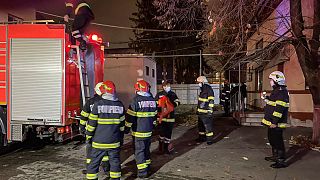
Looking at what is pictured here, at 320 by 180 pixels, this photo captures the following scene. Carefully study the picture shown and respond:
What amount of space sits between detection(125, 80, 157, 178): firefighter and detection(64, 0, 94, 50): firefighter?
7.24 ft

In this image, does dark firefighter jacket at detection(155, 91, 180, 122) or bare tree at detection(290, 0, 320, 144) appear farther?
bare tree at detection(290, 0, 320, 144)

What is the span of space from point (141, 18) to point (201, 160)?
104 feet

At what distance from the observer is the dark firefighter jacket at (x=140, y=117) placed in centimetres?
620

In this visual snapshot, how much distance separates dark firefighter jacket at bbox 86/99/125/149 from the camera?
17.1 feet

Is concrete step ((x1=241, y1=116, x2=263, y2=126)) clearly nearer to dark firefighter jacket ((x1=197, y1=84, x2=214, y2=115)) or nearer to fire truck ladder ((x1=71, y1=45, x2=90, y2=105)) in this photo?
dark firefighter jacket ((x1=197, y1=84, x2=214, y2=115))

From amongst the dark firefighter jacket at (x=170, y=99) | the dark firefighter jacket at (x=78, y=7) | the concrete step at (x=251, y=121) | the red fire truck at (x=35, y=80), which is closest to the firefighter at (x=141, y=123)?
the dark firefighter jacket at (x=170, y=99)

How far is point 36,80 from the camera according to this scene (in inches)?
296

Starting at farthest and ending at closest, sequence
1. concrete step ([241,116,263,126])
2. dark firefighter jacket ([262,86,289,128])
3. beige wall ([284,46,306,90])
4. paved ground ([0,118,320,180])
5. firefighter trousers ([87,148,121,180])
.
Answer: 1. concrete step ([241,116,263,126])
2. beige wall ([284,46,306,90])
3. dark firefighter jacket ([262,86,289,128])
4. paved ground ([0,118,320,180])
5. firefighter trousers ([87,148,121,180])

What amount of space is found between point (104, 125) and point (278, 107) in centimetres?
365

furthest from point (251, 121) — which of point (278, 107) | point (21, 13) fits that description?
point (21, 13)

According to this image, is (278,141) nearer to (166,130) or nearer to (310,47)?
(166,130)

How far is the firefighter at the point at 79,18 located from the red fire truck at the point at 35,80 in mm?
215

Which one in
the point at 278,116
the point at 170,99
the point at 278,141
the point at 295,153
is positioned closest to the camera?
the point at 278,116

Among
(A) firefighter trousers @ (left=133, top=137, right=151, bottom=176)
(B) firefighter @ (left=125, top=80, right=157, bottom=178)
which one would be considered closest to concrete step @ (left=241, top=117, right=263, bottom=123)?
(B) firefighter @ (left=125, top=80, right=157, bottom=178)
